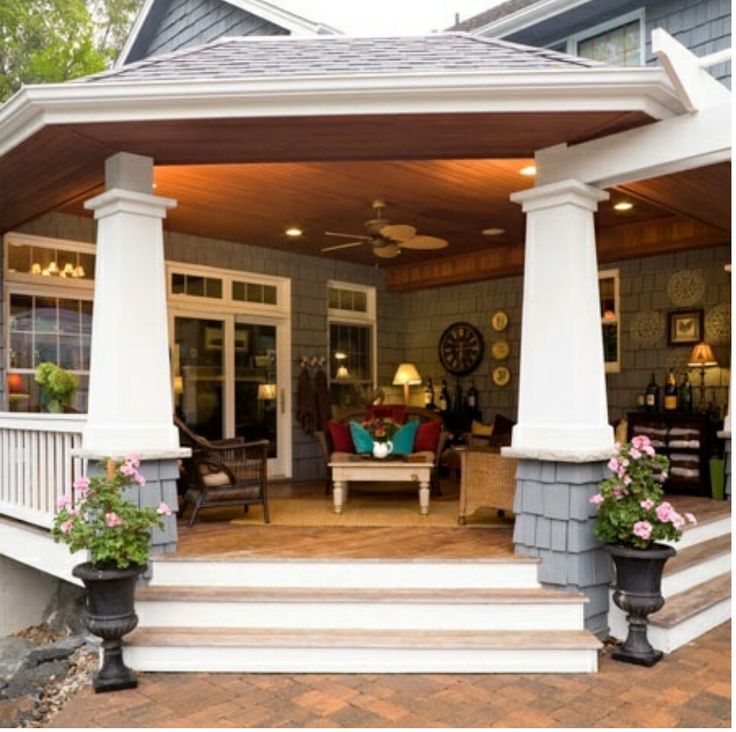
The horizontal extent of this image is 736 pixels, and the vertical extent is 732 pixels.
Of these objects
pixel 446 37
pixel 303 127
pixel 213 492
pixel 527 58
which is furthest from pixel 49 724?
pixel 446 37

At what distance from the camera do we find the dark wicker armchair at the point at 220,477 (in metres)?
5.04

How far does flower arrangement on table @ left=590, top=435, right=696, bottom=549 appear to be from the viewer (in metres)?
3.69

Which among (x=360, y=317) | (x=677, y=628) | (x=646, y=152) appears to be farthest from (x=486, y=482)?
(x=360, y=317)

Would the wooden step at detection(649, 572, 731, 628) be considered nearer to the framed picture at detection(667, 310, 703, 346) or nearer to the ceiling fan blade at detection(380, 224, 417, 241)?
the framed picture at detection(667, 310, 703, 346)

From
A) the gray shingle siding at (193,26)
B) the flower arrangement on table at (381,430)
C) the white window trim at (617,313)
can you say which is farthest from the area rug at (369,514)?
the gray shingle siding at (193,26)

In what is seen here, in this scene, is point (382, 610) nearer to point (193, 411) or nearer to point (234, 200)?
Answer: point (234, 200)

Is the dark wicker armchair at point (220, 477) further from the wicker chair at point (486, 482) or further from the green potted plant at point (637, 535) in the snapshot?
the green potted plant at point (637, 535)

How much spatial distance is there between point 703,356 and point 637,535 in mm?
3686

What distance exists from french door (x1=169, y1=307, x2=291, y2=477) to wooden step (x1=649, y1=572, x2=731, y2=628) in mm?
4748

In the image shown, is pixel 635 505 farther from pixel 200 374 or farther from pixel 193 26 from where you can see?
Result: pixel 193 26

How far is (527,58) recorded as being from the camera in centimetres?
392

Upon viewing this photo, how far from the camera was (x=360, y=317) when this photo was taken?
9.17 metres

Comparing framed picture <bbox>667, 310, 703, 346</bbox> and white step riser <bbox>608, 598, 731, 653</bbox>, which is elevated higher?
framed picture <bbox>667, 310, 703, 346</bbox>

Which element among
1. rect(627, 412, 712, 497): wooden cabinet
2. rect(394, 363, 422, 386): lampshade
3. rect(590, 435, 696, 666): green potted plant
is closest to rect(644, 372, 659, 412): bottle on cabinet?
rect(627, 412, 712, 497): wooden cabinet
